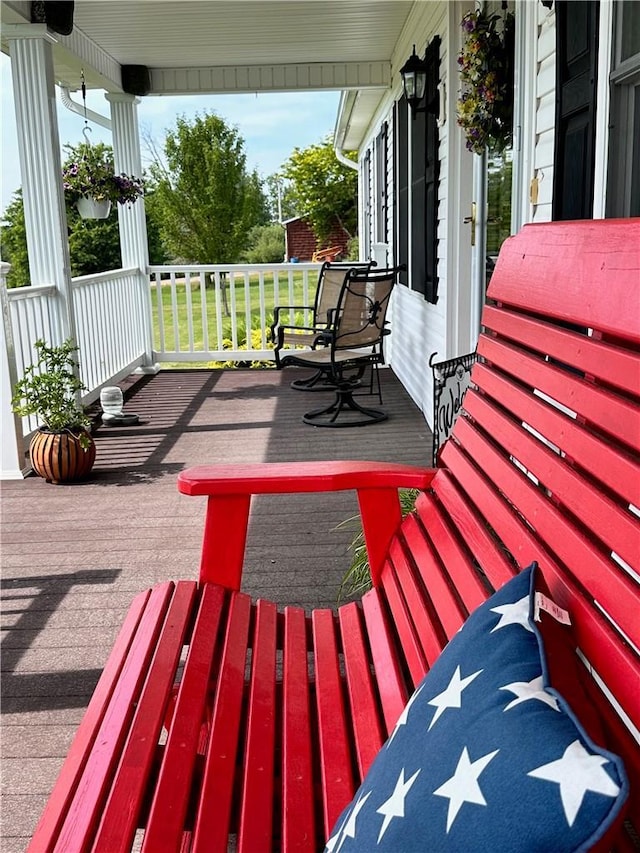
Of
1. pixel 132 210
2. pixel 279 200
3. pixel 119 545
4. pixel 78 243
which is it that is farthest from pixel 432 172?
pixel 279 200

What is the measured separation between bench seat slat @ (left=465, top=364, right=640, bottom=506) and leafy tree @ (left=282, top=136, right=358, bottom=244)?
2528 cm

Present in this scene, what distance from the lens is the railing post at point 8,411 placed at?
15.1 feet

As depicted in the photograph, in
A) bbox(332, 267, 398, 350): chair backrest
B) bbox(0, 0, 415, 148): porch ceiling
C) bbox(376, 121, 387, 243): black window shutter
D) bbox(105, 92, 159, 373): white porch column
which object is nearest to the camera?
bbox(0, 0, 415, 148): porch ceiling

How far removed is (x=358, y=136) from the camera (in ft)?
42.6

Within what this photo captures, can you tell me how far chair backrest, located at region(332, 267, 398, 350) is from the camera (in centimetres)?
616

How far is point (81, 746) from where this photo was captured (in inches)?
51.0

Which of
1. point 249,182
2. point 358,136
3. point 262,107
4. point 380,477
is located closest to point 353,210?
point 249,182

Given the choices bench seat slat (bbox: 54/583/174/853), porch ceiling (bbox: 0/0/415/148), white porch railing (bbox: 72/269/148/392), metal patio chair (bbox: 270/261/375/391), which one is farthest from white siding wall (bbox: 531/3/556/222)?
white porch railing (bbox: 72/269/148/392)

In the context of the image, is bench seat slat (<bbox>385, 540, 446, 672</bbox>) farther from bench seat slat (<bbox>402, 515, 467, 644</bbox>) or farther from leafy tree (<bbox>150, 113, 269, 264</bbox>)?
leafy tree (<bbox>150, 113, 269, 264</bbox>)

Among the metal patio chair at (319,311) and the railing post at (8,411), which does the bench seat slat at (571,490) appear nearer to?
the railing post at (8,411)

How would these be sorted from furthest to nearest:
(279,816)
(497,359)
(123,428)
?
(123,428) → (497,359) → (279,816)

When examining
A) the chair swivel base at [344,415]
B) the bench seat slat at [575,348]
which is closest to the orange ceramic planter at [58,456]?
the chair swivel base at [344,415]

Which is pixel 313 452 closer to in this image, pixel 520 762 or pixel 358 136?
pixel 520 762

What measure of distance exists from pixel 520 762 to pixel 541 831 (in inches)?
2.6
